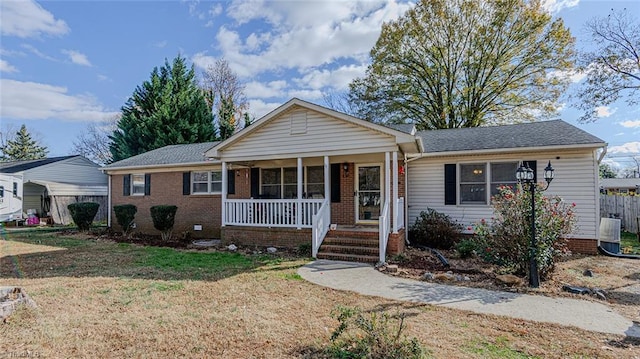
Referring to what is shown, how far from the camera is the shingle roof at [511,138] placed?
938 cm

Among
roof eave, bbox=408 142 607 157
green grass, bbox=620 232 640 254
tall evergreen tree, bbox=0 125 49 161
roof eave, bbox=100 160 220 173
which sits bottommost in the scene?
green grass, bbox=620 232 640 254

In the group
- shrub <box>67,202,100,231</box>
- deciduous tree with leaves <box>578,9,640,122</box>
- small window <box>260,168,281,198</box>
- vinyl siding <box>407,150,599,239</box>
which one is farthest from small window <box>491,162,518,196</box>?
shrub <box>67,202,100,231</box>

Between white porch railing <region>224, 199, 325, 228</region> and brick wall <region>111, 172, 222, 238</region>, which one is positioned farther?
brick wall <region>111, 172, 222, 238</region>

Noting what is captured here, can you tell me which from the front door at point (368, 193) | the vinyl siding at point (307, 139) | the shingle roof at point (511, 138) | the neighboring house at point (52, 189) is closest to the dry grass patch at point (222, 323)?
the vinyl siding at point (307, 139)

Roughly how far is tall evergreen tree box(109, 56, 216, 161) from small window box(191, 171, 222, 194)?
1259 cm

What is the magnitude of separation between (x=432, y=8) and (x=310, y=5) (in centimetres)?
1412

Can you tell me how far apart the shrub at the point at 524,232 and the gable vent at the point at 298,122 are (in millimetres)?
5579

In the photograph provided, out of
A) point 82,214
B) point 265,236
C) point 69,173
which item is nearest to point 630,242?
Result: point 265,236

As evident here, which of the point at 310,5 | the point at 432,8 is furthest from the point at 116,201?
the point at 432,8

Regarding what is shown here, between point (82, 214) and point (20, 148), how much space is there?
3741cm

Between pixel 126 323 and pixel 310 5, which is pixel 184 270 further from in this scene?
pixel 310 5

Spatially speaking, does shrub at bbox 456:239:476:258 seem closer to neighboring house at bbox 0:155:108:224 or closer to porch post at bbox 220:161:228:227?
porch post at bbox 220:161:228:227

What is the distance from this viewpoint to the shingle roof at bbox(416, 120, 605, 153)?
9.38 meters

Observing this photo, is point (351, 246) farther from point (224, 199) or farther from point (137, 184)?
point (137, 184)
